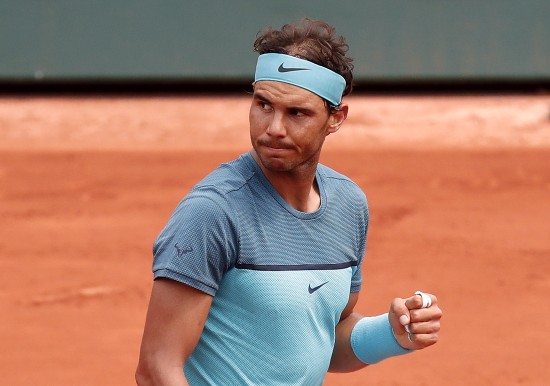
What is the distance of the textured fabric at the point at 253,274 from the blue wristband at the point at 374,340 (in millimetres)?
354

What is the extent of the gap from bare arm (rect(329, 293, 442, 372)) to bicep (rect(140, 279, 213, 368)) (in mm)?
672

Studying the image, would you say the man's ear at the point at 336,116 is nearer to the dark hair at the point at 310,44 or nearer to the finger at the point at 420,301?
the dark hair at the point at 310,44

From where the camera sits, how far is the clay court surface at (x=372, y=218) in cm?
718

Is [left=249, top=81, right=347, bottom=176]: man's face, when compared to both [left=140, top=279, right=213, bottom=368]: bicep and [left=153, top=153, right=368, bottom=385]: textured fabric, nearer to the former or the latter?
[left=153, top=153, right=368, bottom=385]: textured fabric

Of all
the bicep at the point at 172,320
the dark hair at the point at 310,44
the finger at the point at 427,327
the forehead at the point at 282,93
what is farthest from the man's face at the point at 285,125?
the finger at the point at 427,327

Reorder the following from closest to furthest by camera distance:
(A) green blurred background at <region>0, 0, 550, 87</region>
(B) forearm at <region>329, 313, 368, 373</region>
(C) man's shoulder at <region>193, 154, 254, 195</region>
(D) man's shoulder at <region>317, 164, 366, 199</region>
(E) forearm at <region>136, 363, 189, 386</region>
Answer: (E) forearm at <region>136, 363, 189, 386</region> → (C) man's shoulder at <region>193, 154, 254, 195</region> → (D) man's shoulder at <region>317, 164, 366, 199</region> → (B) forearm at <region>329, 313, 368, 373</region> → (A) green blurred background at <region>0, 0, 550, 87</region>

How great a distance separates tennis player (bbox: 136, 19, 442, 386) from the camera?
9.45 ft

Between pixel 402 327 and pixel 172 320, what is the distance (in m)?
0.84

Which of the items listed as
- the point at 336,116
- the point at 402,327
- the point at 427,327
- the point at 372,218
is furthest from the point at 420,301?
the point at 372,218

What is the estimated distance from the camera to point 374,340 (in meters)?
3.52

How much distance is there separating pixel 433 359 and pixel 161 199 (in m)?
4.65

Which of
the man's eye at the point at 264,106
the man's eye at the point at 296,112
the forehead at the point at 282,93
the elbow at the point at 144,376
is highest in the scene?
the forehead at the point at 282,93

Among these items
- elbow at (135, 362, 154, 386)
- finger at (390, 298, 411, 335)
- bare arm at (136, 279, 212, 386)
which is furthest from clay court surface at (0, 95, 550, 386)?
bare arm at (136, 279, 212, 386)

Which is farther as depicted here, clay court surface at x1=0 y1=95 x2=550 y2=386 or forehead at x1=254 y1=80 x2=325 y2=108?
clay court surface at x1=0 y1=95 x2=550 y2=386
